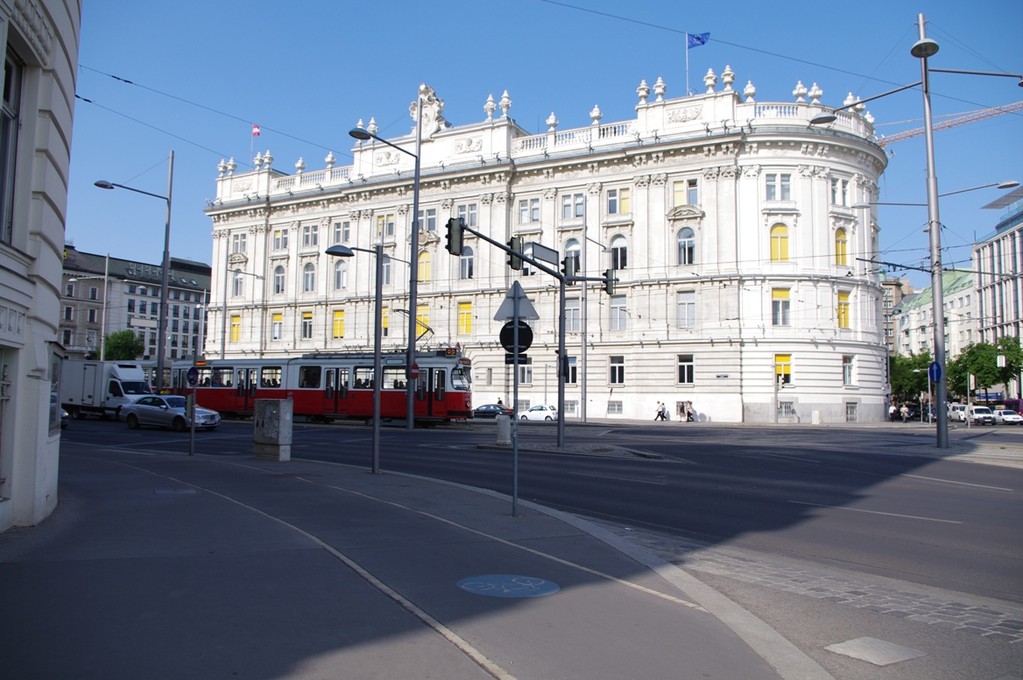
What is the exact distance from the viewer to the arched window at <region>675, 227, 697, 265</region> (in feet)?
174

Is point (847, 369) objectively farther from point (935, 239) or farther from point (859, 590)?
point (859, 590)

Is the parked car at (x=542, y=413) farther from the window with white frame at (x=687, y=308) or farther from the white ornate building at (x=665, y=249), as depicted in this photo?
the window with white frame at (x=687, y=308)

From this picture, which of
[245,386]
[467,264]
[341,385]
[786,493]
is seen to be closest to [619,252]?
[467,264]

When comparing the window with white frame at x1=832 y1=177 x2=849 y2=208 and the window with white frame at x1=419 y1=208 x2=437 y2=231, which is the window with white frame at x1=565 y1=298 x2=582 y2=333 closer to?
the window with white frame at x1=419 y1=208 x2=437 y2=231

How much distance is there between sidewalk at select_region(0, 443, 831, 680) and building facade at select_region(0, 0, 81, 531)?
831mm

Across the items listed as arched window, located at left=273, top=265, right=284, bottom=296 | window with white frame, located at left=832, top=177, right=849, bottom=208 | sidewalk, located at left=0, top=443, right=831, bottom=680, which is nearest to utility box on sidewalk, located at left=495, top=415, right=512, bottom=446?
sidewalk, located at left=0, top=443, right=831, bottom=680

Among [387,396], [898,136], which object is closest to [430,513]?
[387,396]

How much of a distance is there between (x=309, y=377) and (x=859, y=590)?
1496 inches

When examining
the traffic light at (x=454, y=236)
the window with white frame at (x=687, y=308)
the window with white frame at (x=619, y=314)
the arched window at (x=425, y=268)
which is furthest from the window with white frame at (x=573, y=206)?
the traffic light at (x=454, y=236)

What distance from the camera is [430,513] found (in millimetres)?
11156

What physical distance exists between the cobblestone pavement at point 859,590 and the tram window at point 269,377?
122ft

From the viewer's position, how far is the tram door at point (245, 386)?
44.3 m

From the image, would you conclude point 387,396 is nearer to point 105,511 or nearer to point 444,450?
point 444,450

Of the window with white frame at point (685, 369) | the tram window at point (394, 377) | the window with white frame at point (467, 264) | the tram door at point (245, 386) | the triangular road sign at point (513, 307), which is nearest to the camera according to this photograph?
the triangular road sign at point (513, 307)
